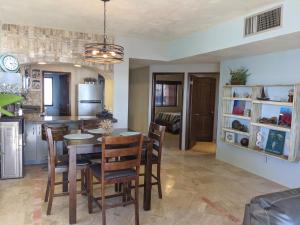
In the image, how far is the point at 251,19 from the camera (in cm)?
351

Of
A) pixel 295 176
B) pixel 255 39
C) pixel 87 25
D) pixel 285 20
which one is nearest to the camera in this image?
pixel 285 20

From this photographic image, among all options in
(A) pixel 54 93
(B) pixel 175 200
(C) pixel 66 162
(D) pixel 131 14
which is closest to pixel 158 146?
(B) pixel 175 200

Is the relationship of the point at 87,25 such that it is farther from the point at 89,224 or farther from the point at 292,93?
the point at 292,93

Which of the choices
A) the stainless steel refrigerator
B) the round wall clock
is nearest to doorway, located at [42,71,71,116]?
the stainless steel refrigerator

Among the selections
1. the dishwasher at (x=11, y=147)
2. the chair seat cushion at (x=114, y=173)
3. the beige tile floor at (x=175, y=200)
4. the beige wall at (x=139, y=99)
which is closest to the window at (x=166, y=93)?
the beige wall at (x=139, y=99)

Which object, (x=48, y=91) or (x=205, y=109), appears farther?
(x=48, y=91)

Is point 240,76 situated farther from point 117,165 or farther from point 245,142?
point 117,165

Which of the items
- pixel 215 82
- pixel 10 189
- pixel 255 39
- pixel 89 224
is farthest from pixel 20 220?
pixel 215 82

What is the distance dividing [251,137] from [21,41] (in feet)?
14.8

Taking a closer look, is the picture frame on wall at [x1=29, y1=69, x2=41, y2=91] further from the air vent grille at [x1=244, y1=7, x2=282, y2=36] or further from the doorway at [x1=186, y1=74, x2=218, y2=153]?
the air vent grille at [x1=244, y1=7, x2=282, y2=36]

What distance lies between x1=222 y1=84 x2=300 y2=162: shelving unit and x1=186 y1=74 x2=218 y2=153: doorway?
5.30 feet

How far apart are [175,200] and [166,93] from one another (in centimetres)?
689

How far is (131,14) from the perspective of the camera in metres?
3.75

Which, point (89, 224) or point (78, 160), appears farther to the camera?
point (78, 160)
